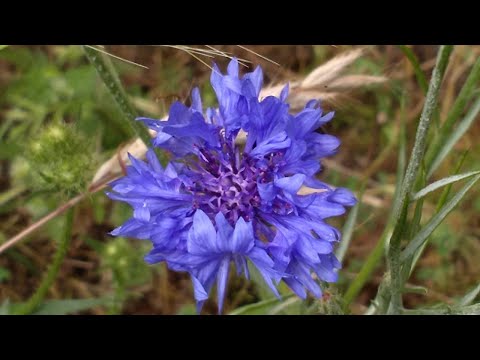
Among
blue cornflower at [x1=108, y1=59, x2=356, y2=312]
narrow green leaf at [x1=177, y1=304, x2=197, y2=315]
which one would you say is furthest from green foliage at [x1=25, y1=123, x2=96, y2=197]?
narrow green leaf at [x1=177, y1=304, x2=197, y2=315]

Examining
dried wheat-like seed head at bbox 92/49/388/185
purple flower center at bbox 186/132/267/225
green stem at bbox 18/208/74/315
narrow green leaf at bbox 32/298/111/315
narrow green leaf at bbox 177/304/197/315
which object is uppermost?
dried wheat-like seed head at bbox 92/49/388/185

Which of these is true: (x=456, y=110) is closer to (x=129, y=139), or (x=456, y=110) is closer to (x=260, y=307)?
(x=260, y=307)

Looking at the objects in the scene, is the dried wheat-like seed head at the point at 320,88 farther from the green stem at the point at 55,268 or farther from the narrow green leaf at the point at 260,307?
the narrow green leaf at the point at 260,307

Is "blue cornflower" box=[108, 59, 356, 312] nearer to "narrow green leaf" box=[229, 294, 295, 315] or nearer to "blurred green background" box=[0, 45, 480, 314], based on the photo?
"narrow green leaf" box=[229, 294, 295, 315]

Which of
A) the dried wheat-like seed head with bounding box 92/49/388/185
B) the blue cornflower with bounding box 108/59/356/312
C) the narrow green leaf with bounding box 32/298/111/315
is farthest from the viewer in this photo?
the narrow green leaf with bounding box 32/298/111/315

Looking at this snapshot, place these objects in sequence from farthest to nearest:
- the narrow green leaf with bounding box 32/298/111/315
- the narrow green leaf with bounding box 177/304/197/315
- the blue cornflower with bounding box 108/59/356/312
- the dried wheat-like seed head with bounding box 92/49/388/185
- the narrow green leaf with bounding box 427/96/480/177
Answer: the narrow green leaf with bounding box 177/304/197/315, the narrow green leaf with bounding box 32/298/111/315, the dried wheat-like seed head with bounding box 92/49/388/185, the narrow green leaf with bounding box 427/96/480/177, the blue cornflower with bounding box 108/59/356/312

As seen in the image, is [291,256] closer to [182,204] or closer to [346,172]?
[182,204]

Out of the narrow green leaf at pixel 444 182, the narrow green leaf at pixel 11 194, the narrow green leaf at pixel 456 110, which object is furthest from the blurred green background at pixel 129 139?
the narrow green leaf at pixel 444 182
